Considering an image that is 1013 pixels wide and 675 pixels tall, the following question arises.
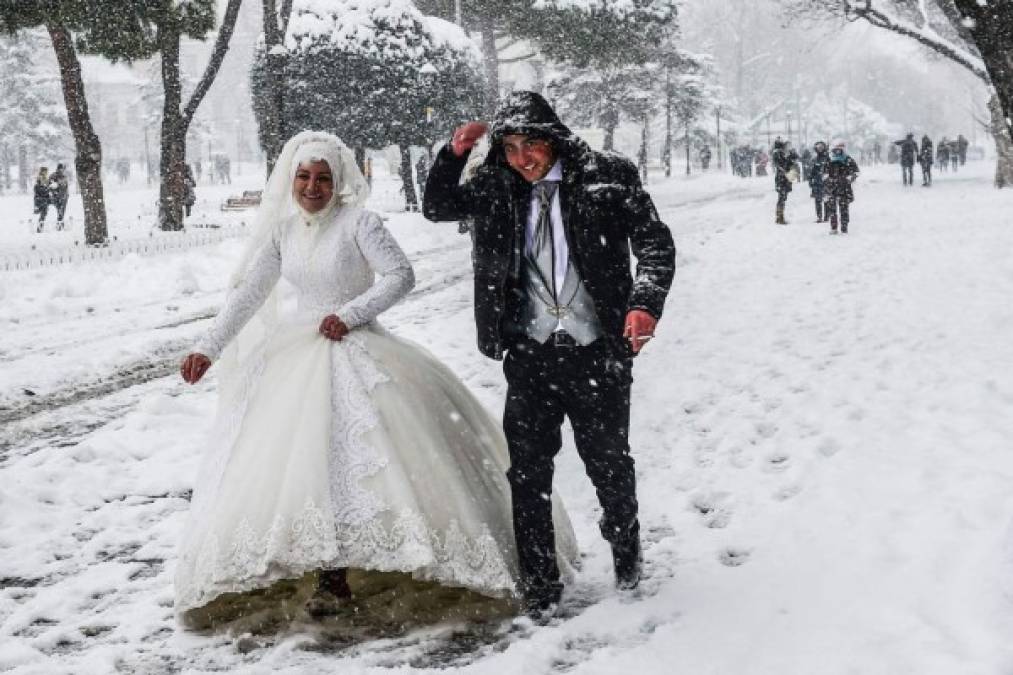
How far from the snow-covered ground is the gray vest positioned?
1.18m

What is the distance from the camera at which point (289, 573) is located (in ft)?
12.3

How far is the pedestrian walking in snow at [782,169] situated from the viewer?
2028 centimetres

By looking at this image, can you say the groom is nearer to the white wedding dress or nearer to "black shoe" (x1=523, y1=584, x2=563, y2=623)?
"black shoe" (x1=523, y1=584, x2=563, y2=623)

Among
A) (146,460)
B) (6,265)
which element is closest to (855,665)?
(146,460)

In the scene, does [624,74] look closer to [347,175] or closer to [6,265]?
[6,265]

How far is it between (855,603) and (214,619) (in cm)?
261

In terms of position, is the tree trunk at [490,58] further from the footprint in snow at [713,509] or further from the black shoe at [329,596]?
the black shoe at [329,596]

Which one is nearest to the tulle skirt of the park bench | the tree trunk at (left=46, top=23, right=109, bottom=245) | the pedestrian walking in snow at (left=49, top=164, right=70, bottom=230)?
the tree trunk at (left=46, top=23, right=109, bottom=245)

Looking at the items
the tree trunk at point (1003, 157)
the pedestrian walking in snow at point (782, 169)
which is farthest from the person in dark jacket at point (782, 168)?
the tree trunk at point (1003, 157)

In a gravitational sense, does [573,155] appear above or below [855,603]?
above

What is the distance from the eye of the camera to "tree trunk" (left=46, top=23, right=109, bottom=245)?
20406 mm

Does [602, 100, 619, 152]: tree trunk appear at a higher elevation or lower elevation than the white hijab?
higher

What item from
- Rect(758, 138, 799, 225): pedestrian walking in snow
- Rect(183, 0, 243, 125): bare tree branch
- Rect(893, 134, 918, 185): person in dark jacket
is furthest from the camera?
Rect(893, 134, 918, 185): person in dark jacket

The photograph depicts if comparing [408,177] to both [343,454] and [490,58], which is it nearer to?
[490,58]
